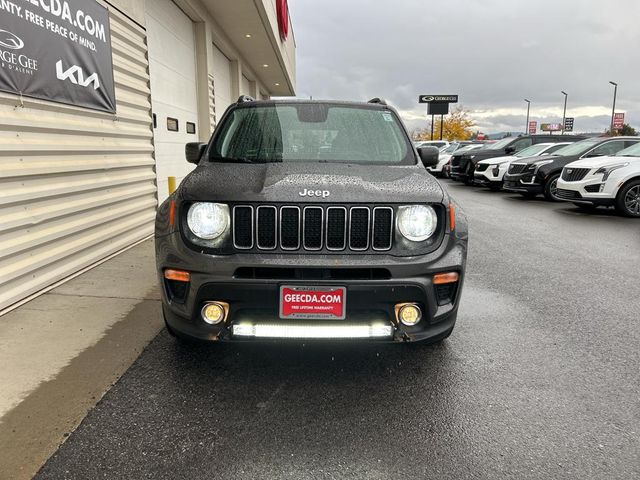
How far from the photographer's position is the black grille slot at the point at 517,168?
13150mm

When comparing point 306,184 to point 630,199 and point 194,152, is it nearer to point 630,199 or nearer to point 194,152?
point 194,152

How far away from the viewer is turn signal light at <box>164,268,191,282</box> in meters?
2.67

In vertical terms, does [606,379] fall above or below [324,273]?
below

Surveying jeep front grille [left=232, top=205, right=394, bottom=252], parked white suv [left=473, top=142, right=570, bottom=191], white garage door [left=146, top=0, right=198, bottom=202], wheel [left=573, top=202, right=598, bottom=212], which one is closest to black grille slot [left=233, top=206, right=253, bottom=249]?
jeep front grille [left=232, top=205, right=394, bottom=252]

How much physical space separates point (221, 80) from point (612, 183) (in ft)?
33.2

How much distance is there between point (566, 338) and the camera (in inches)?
142

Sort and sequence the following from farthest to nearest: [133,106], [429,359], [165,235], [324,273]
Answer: [133,106] → [429,359] → [165,235] → [324,273]

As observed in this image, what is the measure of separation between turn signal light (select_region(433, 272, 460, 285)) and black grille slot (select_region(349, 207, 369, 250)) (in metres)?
0.43

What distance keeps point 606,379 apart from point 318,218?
2055 mm

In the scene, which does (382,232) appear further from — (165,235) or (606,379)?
(606,379)

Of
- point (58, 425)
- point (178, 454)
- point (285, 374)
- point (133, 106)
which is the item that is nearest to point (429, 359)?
point (285, 374)

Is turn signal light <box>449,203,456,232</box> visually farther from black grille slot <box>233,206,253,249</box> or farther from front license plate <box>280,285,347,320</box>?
black grille slot <box>233,206,253,249</box>

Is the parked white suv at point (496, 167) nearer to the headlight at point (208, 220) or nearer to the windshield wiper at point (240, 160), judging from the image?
the windshield wiper at point (240, 160)

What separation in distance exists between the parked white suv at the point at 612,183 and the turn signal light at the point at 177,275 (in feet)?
32.2
